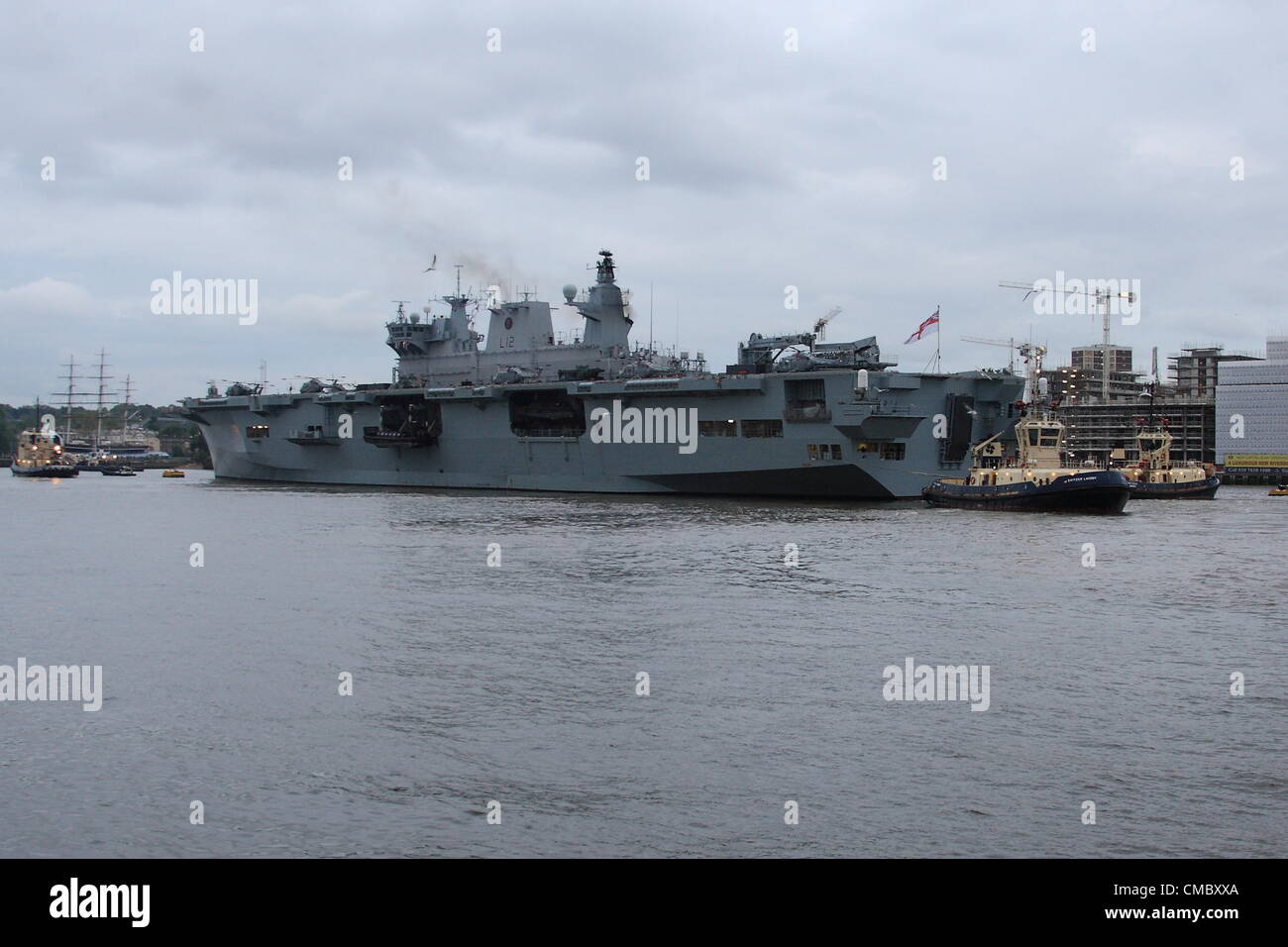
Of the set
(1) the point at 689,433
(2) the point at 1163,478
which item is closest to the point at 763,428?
(1) the point at 689,433

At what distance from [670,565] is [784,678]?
884 cm

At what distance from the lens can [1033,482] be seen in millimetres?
33750

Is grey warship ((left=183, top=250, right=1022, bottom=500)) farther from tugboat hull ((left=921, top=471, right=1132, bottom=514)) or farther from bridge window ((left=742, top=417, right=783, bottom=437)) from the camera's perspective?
tugboat hull ((left=921, top=471, right=1132, bottom=514))

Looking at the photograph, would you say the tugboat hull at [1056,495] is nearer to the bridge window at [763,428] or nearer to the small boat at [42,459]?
the bridge window at [763,428]

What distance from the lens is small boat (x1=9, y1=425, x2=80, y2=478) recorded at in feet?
267

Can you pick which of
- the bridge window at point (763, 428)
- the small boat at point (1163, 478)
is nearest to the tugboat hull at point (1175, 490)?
the small boat at point (1163, 478)

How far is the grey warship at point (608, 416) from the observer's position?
36.5 metres

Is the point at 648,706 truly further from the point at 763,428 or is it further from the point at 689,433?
the point at 689,433

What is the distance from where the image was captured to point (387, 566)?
21.1 meters

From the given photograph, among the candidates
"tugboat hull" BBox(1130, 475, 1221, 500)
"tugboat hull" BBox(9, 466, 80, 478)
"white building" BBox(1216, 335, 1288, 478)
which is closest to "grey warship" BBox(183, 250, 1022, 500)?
"tugboat hull" BBox(1130, 475, 1221, 500)

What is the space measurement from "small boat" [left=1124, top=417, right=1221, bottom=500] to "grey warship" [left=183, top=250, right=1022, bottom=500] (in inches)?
297

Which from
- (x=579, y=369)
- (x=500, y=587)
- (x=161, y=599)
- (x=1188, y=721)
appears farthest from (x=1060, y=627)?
(x=579, y=369)

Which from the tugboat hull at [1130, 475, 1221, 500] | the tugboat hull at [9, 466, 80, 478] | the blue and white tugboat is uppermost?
the blue and white tugboat

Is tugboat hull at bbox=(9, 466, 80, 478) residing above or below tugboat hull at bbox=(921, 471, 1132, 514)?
below
